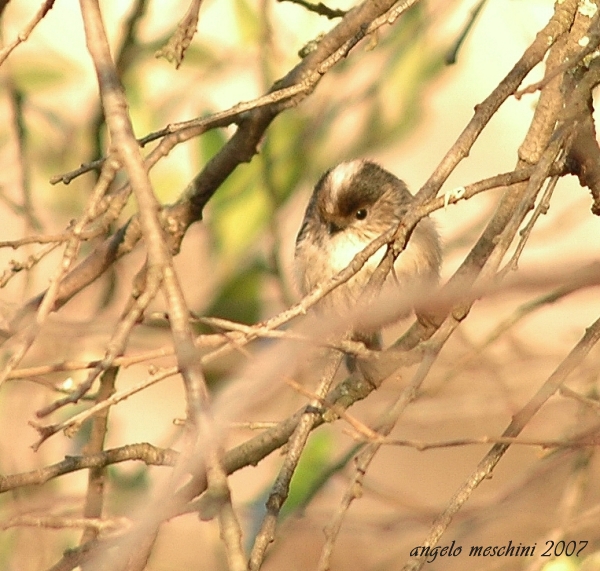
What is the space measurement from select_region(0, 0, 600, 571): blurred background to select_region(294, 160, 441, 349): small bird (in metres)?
0.11

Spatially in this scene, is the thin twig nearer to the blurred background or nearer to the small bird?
the blurred background

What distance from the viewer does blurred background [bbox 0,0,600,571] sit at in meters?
3.38

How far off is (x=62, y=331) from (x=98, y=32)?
630 millimetres

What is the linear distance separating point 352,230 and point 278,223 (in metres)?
0.48

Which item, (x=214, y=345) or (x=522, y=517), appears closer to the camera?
(x=214, y=345)

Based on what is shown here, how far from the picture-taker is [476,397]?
3.41m

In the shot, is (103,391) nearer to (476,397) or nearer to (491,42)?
(476,397)

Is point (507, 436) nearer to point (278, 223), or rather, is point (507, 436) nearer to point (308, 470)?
point (308, 470)

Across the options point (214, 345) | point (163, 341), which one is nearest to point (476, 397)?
point (163, 341)

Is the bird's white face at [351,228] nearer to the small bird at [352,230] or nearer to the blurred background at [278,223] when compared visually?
the small bird at [352,230]

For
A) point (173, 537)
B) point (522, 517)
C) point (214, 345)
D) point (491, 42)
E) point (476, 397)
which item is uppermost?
point (491, 42)

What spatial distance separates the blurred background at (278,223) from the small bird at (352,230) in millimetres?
108

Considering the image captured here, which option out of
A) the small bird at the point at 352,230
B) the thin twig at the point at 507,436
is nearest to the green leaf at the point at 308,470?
the small bird at the point at 352,230

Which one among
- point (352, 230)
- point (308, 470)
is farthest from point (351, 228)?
point (308, 470)
